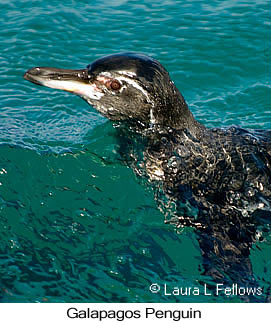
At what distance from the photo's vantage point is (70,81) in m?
7.06

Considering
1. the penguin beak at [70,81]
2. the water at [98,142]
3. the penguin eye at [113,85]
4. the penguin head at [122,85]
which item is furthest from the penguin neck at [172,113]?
the water at [98,142]

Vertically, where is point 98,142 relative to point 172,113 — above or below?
above

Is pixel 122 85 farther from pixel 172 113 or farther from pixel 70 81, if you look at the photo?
pixel 172 113

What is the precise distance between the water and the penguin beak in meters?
1.04

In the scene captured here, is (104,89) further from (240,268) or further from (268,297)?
(268,297)

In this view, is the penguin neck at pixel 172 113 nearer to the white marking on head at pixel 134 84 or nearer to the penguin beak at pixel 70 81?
the white marking on head at pixel 134 84

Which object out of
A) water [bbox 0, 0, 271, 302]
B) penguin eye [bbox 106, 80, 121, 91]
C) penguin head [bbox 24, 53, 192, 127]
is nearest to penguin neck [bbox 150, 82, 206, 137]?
penguin head [bbox 24, 53, 192, 127]

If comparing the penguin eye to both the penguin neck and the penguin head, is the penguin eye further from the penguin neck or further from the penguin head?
the penguin neck

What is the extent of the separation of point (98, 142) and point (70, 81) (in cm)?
240

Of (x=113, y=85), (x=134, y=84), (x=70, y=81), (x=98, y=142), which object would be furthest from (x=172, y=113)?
(x=98, y=142)

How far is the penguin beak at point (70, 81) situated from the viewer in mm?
7055

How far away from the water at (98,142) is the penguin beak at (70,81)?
3.40ft

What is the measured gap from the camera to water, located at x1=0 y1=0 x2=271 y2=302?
726 centimetres

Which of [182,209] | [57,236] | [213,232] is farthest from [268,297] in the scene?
[57,236]
